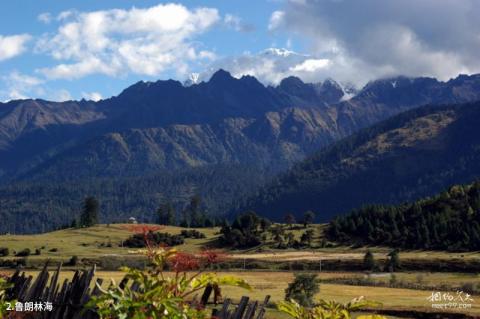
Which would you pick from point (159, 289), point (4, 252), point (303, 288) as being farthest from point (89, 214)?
point (159, 289)

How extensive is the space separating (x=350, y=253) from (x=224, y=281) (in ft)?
389

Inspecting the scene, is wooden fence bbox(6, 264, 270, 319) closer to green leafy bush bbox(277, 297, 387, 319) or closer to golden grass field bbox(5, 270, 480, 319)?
green leafy bush bbox(277, 297, 387, 319)

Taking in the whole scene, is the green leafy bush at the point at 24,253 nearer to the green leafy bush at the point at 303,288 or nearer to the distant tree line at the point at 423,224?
the distant tree line at the point at 423,224

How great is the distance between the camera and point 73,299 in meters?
10.1

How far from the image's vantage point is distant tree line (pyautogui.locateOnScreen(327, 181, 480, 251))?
4715 inches

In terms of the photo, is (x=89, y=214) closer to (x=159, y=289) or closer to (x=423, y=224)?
(x=423, y=224)

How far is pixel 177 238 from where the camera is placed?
14800cm

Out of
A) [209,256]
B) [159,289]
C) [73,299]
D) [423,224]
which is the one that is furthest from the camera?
[423,224]

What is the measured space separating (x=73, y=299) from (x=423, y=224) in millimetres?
125228

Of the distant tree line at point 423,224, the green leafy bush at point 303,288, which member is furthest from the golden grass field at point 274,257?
the distant tree line at point 423,224

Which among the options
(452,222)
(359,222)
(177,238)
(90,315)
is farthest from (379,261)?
(90,315)

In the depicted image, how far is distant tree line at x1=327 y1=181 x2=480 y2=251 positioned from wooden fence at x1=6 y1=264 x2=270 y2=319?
11228 centimetres

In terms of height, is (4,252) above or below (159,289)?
below

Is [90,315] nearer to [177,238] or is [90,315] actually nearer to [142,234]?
[142,234]
